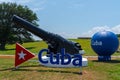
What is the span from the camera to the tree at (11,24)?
207 ft

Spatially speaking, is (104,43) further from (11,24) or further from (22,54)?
(11,24)

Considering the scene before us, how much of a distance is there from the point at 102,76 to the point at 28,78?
3996 millimetres

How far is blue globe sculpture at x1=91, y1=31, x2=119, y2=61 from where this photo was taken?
26.8m

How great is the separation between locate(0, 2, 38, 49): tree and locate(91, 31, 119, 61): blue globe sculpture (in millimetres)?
36693

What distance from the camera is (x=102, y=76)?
18.6 m

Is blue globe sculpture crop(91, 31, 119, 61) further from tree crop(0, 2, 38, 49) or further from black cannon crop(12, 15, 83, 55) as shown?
tree crop(0, 2, 38, 49)

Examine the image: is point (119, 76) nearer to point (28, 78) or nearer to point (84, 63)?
point (84, 63)

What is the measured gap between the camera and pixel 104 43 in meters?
26.8

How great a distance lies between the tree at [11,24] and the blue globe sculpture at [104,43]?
36.7m

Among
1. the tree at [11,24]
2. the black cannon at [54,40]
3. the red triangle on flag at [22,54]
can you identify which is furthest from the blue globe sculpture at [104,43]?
the tree at [11,24]

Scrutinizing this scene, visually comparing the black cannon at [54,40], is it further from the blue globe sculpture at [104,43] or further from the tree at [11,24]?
the tree at [11,24]

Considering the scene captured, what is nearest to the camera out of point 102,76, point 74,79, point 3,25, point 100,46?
point 74,79

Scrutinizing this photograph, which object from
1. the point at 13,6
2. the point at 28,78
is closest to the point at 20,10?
the point at 13,6

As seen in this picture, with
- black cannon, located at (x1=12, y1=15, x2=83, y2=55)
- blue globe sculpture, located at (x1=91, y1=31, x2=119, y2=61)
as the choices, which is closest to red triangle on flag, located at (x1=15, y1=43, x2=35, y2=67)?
black cannon, located at (x1=12, y1=15, x2=83, y2=55)
